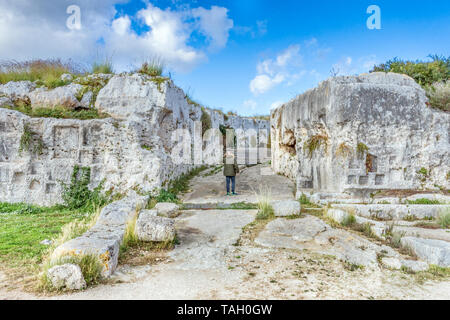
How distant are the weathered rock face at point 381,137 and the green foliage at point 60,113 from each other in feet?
22.7

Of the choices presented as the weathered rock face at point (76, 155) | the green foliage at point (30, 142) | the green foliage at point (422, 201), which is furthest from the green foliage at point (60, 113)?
the green foliage at point (422, 201)

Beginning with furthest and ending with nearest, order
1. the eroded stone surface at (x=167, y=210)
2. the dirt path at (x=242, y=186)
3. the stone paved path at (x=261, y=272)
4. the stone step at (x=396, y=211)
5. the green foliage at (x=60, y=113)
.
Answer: the dirt path at (x=242, y=186) < the green foliage at (x=60, y=113) < the eroded stone surface at (x=167, y=210) < the stone step at (x=396, y=211) < the stone paved path at (x=261, y=272)

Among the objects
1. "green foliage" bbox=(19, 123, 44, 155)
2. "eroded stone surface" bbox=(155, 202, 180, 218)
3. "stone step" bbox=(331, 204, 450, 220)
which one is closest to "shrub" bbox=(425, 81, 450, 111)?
"stone step" bbox=(331, 204, 450, 220)

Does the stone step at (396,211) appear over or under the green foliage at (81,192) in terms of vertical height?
under

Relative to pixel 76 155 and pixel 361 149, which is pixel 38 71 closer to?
pixel 76 155

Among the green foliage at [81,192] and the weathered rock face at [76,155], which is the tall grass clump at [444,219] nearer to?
the weathered rock face at [76,155]


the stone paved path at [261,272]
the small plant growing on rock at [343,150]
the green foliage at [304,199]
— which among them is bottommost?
the stone paved path at [261,272]

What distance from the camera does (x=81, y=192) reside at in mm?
8219

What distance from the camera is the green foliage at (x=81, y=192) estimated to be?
26.5 ft

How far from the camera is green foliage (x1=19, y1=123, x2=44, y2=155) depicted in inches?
323

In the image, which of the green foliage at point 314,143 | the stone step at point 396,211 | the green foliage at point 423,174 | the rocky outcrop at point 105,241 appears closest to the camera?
the rocky outcrop at point 105,241
